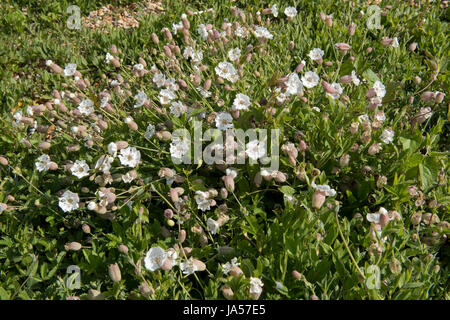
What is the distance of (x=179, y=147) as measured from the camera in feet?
6.58

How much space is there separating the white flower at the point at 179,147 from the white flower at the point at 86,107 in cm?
61

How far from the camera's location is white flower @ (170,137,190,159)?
198 centimetres

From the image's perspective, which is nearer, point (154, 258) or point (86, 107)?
point (154, 258)

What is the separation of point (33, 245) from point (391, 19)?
2842mm

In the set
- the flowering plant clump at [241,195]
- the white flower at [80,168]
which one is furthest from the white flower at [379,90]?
the white flower at [80,168]

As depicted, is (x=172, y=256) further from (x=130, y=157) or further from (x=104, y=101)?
(x=104, y=101)

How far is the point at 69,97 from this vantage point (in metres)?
2.42

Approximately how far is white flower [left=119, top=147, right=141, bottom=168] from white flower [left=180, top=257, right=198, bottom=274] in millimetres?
593

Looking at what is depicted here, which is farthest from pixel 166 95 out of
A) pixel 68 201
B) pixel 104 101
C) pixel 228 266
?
pixel 228 266

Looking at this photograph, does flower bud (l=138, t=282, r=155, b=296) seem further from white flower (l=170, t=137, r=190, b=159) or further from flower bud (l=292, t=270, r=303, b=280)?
white flower (l=170, t=137, r=190, b=159)

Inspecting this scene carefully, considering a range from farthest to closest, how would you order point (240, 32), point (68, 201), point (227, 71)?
1. point (240, 32)
2. point (227, 71)
3. point (68, 201)

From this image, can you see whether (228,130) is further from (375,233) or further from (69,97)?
(69,97)

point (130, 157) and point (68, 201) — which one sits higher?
point (130, 157)

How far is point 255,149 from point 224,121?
0.24 meters
